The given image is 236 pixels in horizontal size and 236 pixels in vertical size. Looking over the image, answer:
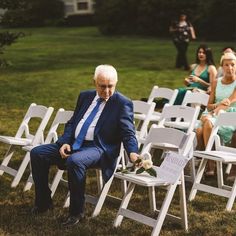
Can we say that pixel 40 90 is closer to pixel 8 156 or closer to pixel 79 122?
pixel 8 156

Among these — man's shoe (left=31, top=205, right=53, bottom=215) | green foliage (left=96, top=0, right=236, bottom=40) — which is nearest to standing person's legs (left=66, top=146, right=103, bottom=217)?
man's shoe (left=31, top=205, right=53, bottom=215)

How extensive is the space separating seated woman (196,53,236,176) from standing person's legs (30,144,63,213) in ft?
7.96

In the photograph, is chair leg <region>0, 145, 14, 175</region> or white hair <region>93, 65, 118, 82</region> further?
chair leg <region>0, 145, 14, 175</region>

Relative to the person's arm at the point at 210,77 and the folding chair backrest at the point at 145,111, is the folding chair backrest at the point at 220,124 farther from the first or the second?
the person's arm at the point at 210,77

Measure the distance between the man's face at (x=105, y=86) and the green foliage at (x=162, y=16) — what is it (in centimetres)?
3084

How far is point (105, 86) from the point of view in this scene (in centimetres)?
729

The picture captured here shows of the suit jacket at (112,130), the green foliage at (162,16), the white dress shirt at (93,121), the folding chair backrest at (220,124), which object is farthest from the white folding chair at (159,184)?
the green foliage at (162,16)

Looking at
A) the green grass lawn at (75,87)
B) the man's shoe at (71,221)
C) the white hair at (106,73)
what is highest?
the white hair at (106,73)

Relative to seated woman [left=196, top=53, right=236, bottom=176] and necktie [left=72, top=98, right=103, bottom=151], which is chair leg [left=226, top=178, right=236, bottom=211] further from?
necktie [left=72, top=98, right=103, bottom=151]

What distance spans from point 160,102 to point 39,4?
39770mm

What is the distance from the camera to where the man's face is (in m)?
7.24

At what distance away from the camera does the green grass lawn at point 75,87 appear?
23.1 feet

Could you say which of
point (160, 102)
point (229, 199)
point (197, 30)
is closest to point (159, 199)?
point (229, 199)

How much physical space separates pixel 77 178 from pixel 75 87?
11.2 meters
